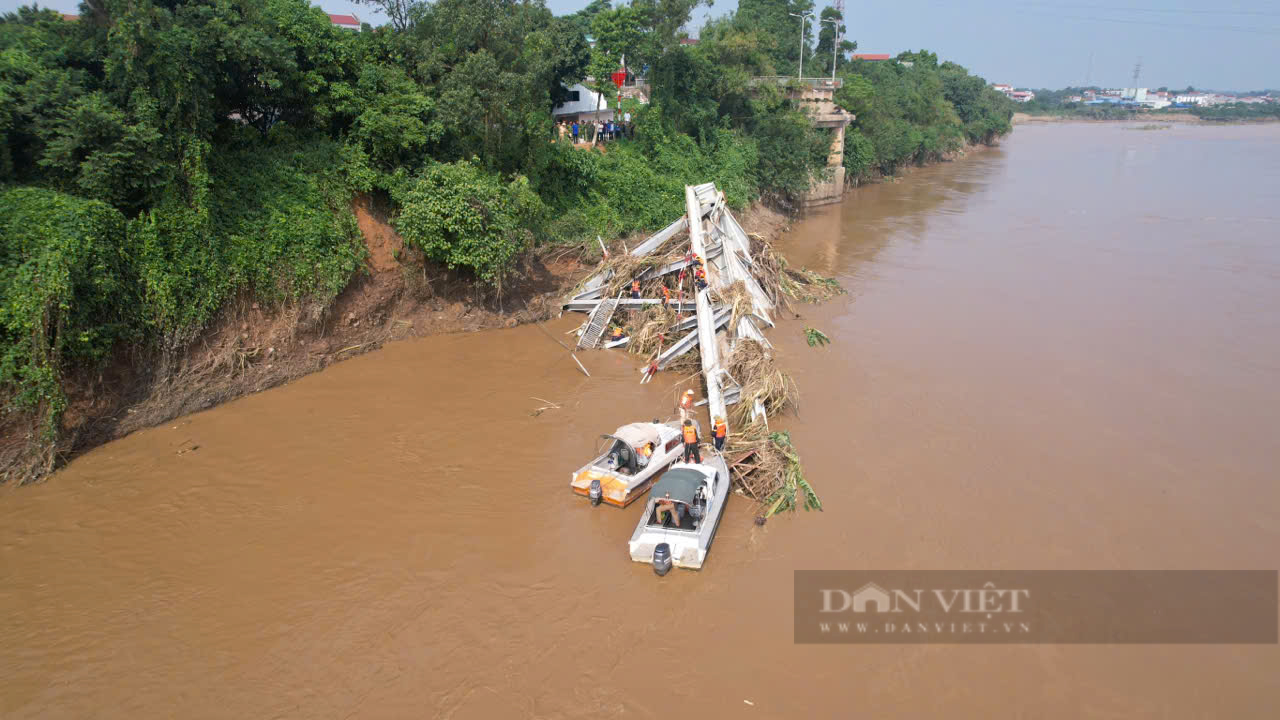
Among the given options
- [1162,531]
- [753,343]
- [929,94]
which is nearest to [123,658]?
[753,343]

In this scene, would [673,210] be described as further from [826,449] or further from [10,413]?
[10,413]

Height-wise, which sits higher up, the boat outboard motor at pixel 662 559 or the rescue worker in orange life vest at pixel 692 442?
the rescue worker in orange life vest at pixel 692 442

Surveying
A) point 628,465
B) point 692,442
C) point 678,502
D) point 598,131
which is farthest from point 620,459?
point 598,131

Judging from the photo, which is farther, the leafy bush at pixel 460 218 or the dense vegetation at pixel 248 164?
the leafy bush at pixel 460 218

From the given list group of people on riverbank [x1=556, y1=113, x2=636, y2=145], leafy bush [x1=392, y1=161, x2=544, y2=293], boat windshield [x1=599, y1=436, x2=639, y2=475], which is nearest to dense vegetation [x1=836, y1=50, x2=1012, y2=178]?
group of people on riverbank [x1=556, y1=113, x2=636, y2=145]

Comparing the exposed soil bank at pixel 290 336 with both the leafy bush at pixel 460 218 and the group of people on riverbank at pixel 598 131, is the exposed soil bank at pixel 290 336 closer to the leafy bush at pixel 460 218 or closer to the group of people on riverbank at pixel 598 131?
the leafy bush at pixel 460 218

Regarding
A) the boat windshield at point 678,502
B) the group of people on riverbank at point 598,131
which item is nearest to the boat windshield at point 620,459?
the boat windshield at point 678,502

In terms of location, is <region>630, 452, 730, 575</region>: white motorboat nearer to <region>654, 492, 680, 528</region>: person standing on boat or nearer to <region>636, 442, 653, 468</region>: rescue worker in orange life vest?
<region>654, 492, 680, 528</region>: person standing on boat
